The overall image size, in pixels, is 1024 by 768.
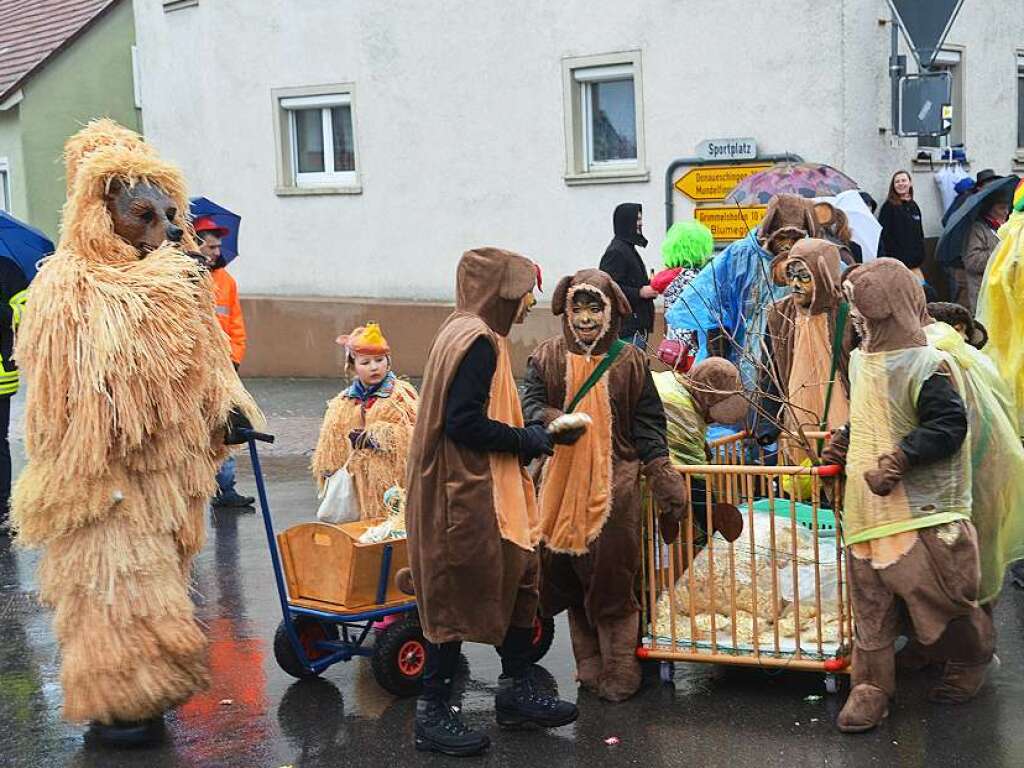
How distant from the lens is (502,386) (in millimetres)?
5723

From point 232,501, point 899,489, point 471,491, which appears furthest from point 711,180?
point 471,491

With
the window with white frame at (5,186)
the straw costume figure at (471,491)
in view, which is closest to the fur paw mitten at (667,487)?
the straw costume figure at (471,491)

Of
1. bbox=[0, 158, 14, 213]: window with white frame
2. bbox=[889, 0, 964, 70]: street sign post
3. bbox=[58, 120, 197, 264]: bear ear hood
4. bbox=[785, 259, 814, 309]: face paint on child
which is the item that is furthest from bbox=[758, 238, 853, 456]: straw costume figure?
bbox=[0, 158, 14, 213]: window with white frame

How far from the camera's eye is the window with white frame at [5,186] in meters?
21.6

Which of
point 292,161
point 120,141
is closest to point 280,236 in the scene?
point 292,161

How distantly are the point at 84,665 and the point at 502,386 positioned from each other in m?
1.83

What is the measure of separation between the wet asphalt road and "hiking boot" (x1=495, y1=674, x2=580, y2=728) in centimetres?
5

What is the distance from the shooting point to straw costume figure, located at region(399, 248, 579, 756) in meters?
5.50

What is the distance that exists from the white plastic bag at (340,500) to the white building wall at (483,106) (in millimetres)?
7504

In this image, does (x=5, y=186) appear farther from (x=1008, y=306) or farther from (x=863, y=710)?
(x=863, y=710)

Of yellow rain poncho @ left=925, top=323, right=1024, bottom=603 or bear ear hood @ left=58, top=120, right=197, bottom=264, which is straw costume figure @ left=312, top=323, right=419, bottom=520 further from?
yellow rain poncho @ left=925, top=323, right=1024, bottom=603

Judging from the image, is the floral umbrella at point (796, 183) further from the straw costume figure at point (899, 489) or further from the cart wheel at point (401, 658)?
the cart wheel at point (401, 658)

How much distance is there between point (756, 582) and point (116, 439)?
2530mm

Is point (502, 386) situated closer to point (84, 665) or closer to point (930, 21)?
point (84, 665)
